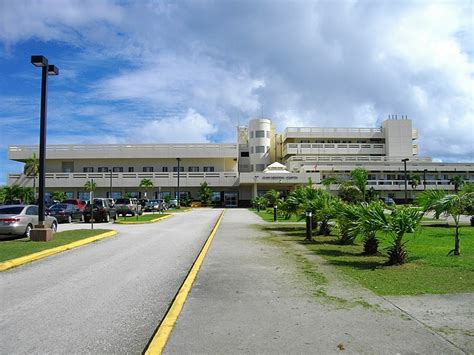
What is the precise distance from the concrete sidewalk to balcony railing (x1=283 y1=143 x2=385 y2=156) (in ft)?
271

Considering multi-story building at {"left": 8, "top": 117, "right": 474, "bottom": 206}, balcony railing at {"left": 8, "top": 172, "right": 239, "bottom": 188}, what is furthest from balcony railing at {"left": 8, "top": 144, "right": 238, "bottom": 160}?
balcony railing at {"left": 8, "top": 172, "right": 239, "bottom": 188}

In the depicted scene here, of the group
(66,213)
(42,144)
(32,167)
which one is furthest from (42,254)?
(32,167)

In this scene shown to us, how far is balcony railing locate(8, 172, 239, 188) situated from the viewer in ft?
260

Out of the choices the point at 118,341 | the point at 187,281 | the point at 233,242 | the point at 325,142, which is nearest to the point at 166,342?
the point at 118,341

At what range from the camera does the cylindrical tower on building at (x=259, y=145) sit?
301ft

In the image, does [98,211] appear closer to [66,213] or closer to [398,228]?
[66,213]

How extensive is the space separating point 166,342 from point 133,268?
5.94m

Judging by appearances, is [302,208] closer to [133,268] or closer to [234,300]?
[133,268]

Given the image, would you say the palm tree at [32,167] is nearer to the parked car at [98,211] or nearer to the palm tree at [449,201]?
the parked car at [98,211]

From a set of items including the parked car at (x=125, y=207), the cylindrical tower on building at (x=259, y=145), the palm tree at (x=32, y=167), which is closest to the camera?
the parked car at (x=125, y=207)

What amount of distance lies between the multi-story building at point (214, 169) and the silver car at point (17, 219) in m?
55.0

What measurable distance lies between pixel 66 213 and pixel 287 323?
28574 millimetres

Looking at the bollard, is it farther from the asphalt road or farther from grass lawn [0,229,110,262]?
grass lawn [0,229,110,262]

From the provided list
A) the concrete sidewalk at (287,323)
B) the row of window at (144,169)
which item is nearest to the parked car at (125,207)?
the concrete sidewalk at (287,323)
